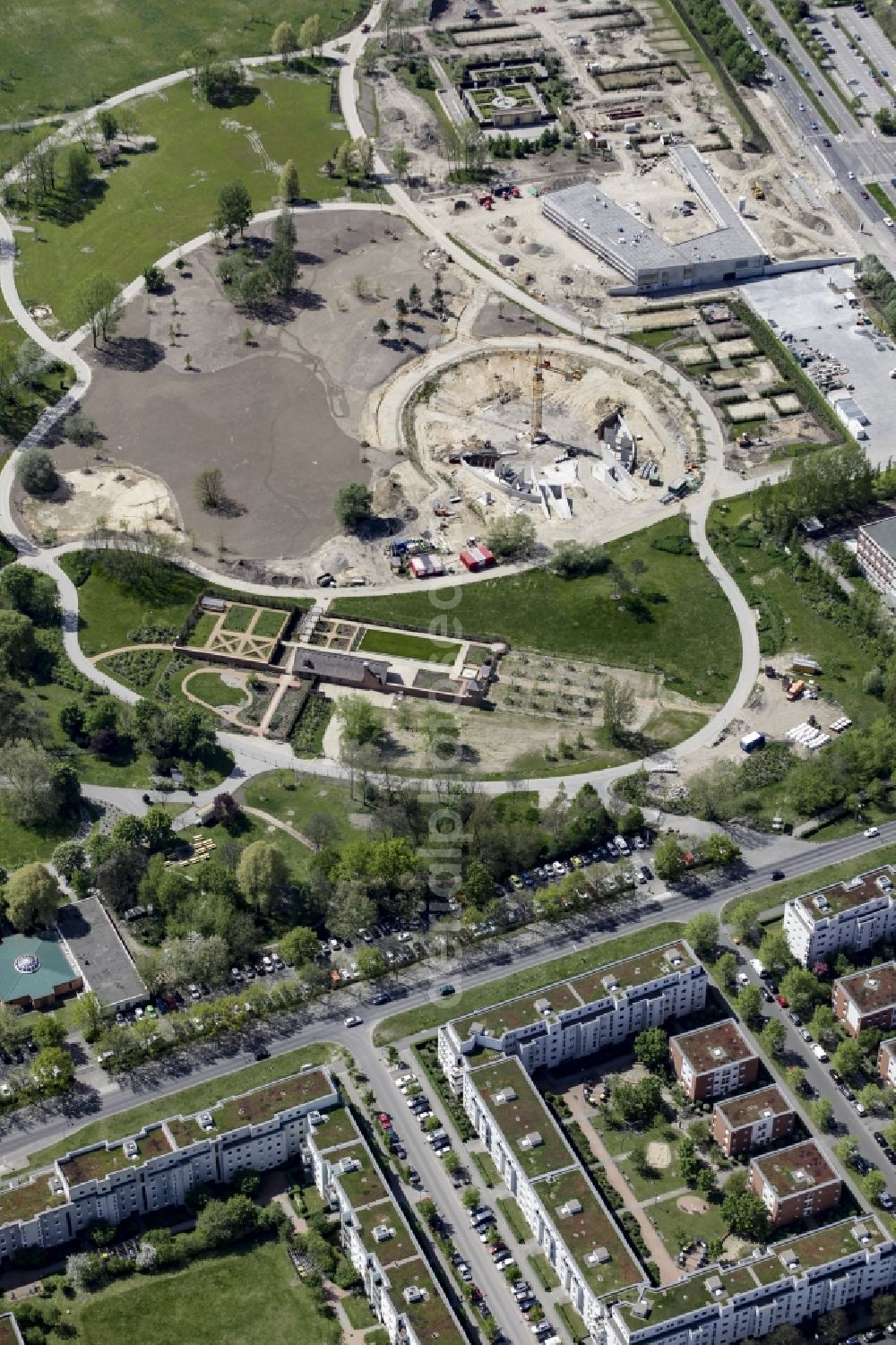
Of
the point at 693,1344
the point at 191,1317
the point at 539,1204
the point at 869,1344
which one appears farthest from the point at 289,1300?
the point at 869,1344

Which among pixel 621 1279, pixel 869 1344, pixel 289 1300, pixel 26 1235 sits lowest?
pixel 869 1344

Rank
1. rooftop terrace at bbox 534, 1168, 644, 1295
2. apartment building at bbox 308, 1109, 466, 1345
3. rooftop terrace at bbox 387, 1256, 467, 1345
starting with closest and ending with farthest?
rooftop terrace at bbox 387, 1256, 467, 1345, apartment building at bbox 308, 1109, 466, 1345, rooftop terrace at bbox 534, 1168, 644, 1295

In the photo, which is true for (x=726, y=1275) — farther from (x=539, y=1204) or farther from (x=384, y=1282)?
(x=384, y=1282)

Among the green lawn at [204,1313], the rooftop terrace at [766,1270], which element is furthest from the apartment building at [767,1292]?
the green lawn at [204,1313]

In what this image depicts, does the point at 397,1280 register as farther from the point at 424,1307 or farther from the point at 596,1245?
the point at 596,1245

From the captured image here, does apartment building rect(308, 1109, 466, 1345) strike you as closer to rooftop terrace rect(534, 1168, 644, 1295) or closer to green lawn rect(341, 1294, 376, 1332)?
green lawn rect(341, 1294, 376, 1332)

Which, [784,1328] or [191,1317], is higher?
[191,1317]

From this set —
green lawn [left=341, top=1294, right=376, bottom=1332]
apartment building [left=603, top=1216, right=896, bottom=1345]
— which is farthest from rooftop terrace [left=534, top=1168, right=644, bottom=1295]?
green lawn [left=341, top=1294, right=376, bottom=1332]
